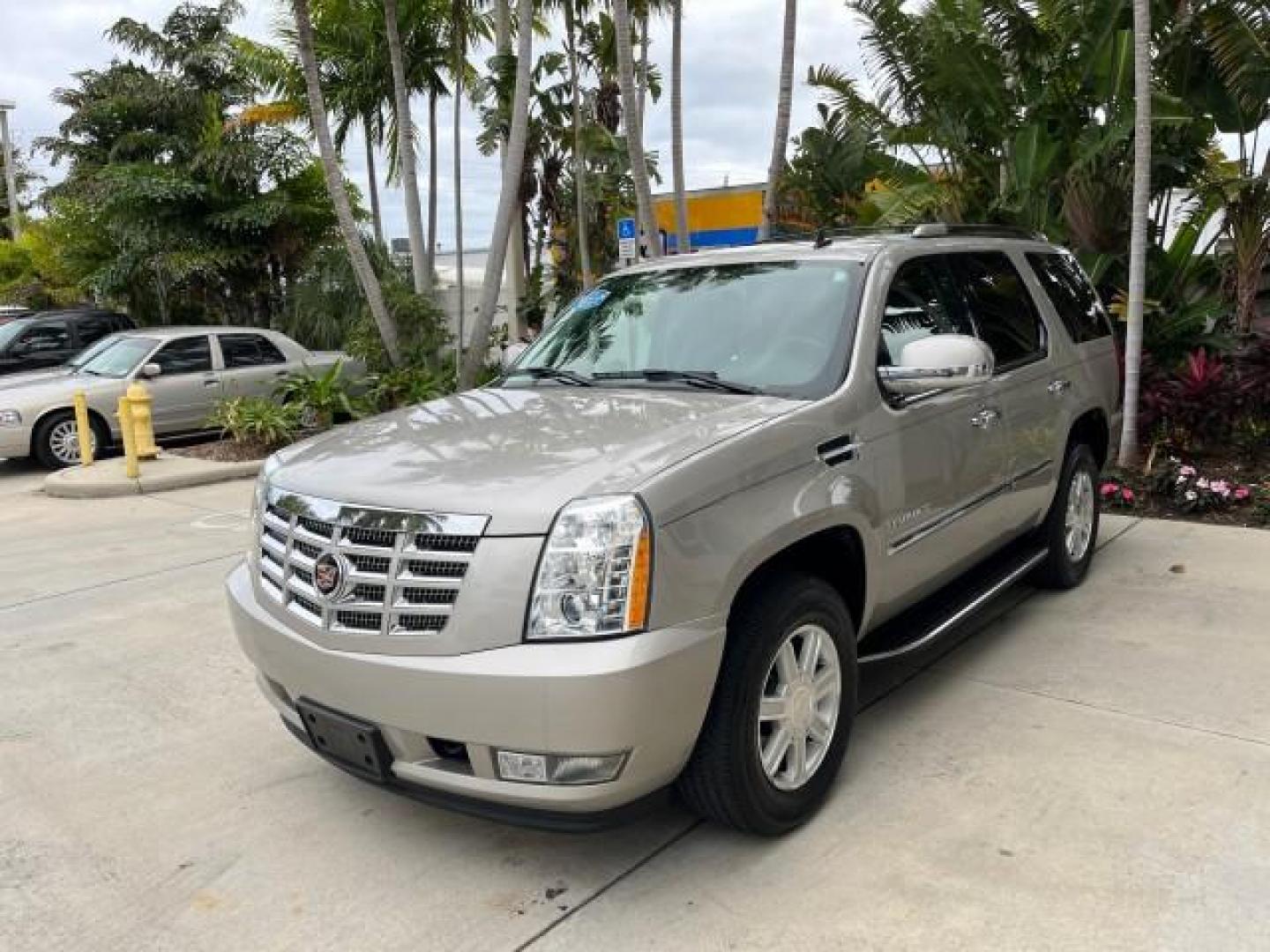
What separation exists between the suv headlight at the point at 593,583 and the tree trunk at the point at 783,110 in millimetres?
7109

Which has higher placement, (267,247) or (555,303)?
(267,247)

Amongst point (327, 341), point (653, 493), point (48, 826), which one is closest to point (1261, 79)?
point (653, 493)

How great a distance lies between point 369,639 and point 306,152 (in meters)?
16.4

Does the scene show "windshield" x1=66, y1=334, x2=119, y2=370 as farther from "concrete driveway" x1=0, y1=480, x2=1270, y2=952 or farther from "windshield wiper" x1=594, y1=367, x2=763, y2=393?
"windshield wiper" x1=594, y1=367, x2=763, y2=393

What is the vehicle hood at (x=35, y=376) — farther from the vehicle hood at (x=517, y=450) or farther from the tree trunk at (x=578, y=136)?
the vehicle hood at (x=517, y=450)

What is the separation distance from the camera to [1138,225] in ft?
24.5

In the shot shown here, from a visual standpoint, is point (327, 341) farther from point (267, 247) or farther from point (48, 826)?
point (48, 826)

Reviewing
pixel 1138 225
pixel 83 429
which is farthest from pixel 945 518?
pixel 83 429

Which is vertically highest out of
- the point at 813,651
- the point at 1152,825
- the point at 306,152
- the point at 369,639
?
the point at 306,152

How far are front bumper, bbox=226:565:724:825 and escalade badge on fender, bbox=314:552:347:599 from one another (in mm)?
168

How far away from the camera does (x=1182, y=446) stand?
26.2 feet

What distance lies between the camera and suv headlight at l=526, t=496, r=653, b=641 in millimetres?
2670

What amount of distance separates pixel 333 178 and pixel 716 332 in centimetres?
865

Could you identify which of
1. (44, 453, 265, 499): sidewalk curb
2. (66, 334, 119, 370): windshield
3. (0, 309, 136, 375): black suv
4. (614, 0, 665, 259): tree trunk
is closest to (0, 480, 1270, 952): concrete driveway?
(44, 453, 265, 499): sidewalk curb
